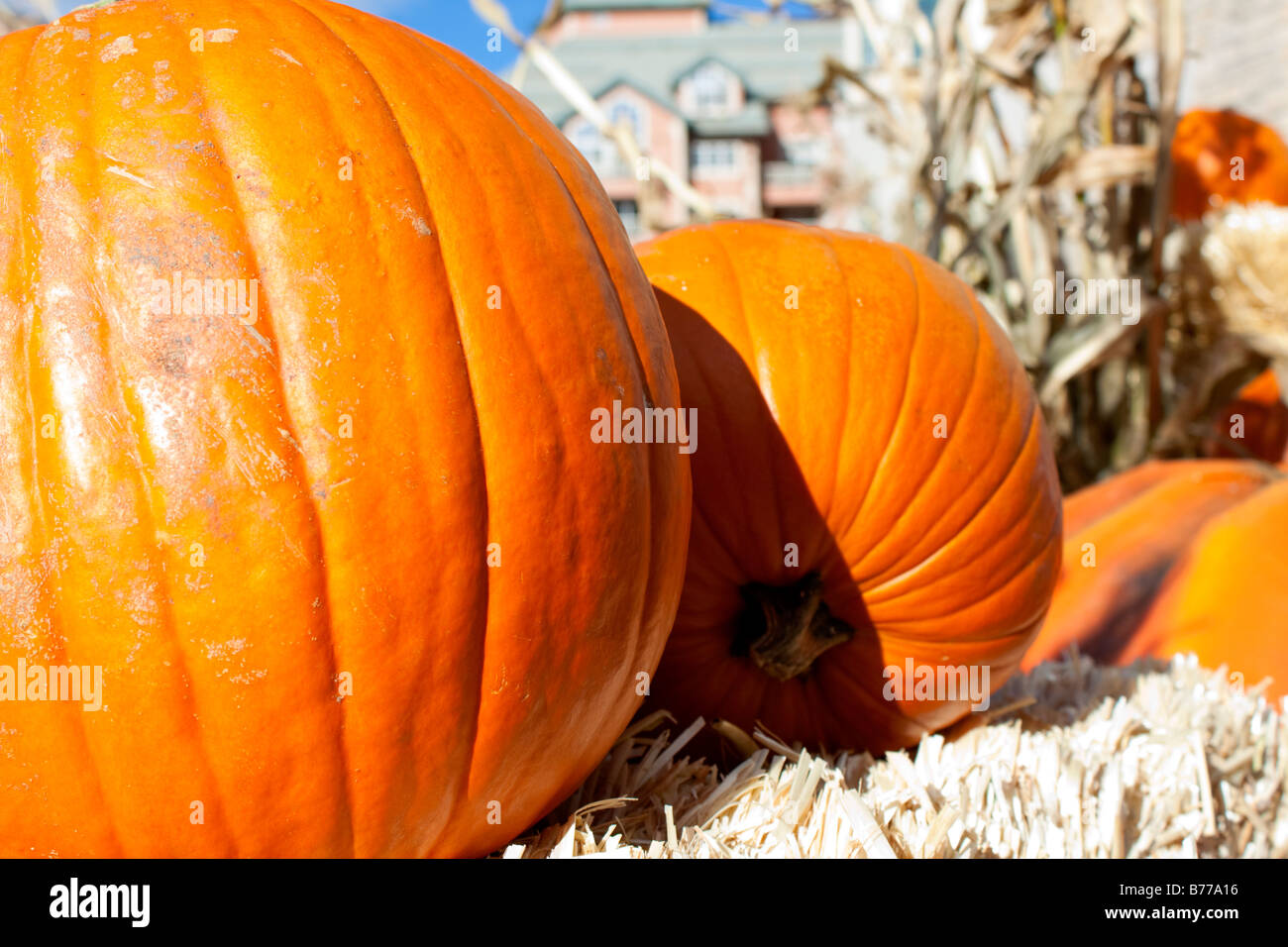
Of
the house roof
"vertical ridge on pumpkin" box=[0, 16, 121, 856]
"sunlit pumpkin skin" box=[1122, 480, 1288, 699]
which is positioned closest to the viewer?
"vertical ridge on pumpkin" box=[0, 16, 121, 856]

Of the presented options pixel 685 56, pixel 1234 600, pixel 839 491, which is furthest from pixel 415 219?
pixel 685 56

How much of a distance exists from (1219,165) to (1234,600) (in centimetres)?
220

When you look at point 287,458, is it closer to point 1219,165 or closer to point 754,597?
point 754,597

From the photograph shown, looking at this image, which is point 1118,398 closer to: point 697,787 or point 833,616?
point 833,616

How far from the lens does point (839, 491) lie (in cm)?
134

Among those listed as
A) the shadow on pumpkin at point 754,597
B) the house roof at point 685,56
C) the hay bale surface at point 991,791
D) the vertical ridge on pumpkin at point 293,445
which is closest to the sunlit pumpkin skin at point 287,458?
the vertical ridge on pumpkin at point 293,445

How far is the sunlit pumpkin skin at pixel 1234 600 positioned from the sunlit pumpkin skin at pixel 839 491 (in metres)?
0.99

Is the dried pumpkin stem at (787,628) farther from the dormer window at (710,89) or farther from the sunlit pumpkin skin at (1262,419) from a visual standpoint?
the dormer window at (710,89)

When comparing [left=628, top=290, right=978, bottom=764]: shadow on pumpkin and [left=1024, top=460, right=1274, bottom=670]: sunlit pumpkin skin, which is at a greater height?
[left=628, top=290, right=978, bottom=764]: shadow on pumpkin

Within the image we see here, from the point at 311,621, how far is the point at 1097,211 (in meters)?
3.54

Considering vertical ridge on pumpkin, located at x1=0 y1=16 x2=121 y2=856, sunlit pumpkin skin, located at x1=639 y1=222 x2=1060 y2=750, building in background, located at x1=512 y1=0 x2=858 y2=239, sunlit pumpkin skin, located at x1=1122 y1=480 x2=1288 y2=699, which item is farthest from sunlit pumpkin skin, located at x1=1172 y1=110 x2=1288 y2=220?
building in background, located at x1=512 y1=0 x2=858 y2=239

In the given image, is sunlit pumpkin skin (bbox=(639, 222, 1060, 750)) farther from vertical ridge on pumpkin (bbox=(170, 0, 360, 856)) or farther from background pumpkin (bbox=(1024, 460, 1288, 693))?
background pumpkin (bbox=(1024, 460, 1288, 693))

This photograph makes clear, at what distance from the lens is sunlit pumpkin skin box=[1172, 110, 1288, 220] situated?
12.4 feet

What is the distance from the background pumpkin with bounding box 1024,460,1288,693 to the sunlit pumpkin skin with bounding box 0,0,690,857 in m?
1.72
